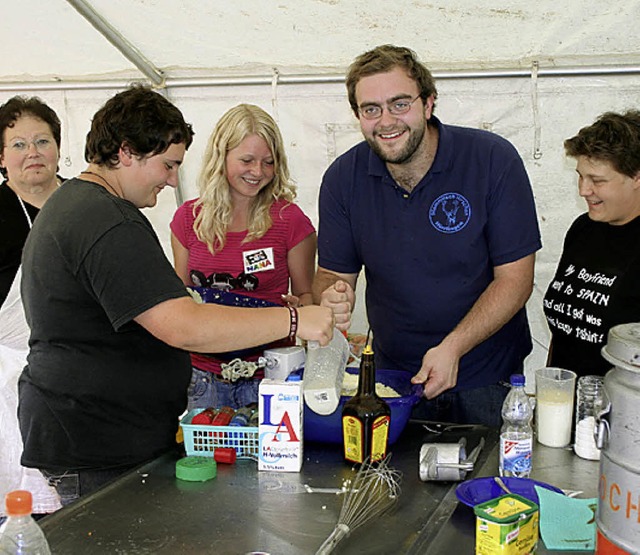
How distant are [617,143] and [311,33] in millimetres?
1101

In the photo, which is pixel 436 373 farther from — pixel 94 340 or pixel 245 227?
pixel 245 227

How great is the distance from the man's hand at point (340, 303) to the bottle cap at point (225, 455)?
414mm

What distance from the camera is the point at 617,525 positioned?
1.04 metres

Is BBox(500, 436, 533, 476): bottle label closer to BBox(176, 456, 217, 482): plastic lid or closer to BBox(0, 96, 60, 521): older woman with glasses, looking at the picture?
BBox(176, 456, 217, 482): plastic lid

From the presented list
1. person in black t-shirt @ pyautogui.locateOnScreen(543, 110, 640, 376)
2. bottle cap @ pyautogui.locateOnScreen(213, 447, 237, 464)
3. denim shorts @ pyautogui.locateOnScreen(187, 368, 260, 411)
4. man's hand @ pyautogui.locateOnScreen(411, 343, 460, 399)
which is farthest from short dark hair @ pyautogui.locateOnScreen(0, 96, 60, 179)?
person in black t-shirt @ pyautogui.locateOnScreen(543, 110, 640, 376)

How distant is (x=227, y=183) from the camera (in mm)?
2605

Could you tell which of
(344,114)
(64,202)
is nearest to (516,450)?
(64,202)

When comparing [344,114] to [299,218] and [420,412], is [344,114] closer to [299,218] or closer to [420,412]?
[299,218]

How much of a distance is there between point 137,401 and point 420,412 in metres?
0.85

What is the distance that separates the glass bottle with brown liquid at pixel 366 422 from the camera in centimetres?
166

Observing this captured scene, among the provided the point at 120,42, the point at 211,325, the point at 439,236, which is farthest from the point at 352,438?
the point at 120,42

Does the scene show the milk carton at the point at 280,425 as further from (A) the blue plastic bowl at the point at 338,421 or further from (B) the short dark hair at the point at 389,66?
(B) the short dark hair at the point at 389,66

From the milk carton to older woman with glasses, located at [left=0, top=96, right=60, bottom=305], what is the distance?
1.33m

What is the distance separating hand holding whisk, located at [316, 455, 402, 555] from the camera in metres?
1.36
